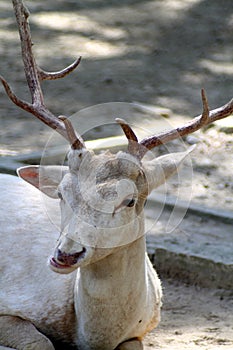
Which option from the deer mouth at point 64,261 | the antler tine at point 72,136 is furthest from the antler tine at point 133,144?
the deer mouth at point 64,261

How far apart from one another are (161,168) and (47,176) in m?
0.54

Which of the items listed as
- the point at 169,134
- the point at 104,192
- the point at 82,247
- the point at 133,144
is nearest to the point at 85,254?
the point at 82,247

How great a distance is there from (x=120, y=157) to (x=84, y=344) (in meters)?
1.00

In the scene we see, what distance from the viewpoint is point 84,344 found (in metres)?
4.30

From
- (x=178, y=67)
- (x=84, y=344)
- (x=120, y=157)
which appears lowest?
(x=178, y=67)

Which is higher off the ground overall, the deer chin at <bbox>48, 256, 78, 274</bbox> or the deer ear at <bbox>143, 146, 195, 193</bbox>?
the deer ear at <bbox>143, 146, 195, 193</bbox>

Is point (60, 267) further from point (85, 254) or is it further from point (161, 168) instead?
point (161, 168)

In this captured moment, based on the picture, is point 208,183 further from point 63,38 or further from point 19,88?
point 63,38

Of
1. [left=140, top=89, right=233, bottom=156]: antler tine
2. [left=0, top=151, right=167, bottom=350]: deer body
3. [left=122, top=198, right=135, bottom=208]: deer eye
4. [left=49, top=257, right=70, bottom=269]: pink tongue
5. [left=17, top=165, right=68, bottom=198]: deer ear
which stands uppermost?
[left=140, top=89, right=233, bottom=156]: antler tine

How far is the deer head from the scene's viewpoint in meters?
3.73

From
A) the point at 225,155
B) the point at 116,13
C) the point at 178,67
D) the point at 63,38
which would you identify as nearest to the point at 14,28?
the point at 63,38

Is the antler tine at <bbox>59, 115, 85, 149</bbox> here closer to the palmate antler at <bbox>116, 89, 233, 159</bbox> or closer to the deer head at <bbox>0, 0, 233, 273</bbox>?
the deer head at <bbox>0, 0, 233, 273</bbox>

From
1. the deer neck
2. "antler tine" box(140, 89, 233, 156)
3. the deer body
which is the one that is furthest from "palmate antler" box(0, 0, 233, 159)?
the deer neck

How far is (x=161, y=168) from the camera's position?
4051 millimetres
